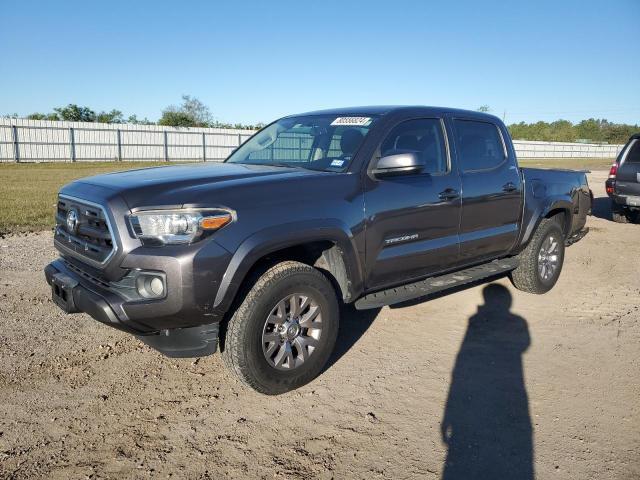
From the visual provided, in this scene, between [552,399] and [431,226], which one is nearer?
[552,399]

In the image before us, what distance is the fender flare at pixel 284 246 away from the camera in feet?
9.89

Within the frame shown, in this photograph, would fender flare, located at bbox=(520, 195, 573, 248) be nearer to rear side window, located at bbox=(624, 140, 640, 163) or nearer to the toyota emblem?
the toyota emblem

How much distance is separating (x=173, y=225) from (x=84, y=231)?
2.55 ft

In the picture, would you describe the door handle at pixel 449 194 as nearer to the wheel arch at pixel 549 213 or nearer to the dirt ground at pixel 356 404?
the dirt ground at pixel 356 404

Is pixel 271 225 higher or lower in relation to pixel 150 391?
higher

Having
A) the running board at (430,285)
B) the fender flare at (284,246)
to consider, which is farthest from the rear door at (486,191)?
the fender flare at (284,246)

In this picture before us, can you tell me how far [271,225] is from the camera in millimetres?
3170

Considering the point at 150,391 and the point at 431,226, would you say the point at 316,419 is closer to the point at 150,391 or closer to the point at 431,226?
the point at 150,391

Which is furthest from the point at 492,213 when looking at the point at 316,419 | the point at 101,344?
the point at 101,344

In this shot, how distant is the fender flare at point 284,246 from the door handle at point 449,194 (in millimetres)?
1116

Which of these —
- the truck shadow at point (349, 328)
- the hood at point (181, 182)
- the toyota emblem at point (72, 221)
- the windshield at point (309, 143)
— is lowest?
the truck shadow at point (349, 328)

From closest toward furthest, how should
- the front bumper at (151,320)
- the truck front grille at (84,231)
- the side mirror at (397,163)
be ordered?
the front bumper at (151,320) → the truck front grille at (84,231) → the side mirror at (397,163)

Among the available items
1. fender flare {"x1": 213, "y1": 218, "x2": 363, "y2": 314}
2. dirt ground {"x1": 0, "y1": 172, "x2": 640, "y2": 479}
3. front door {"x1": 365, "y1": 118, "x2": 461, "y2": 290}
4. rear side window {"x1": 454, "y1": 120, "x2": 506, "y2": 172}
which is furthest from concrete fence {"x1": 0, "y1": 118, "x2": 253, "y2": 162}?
fender flare {"x1": 213, "y1": 218, "x2": 363, "y2": 314}

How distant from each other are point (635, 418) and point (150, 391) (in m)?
3.20
